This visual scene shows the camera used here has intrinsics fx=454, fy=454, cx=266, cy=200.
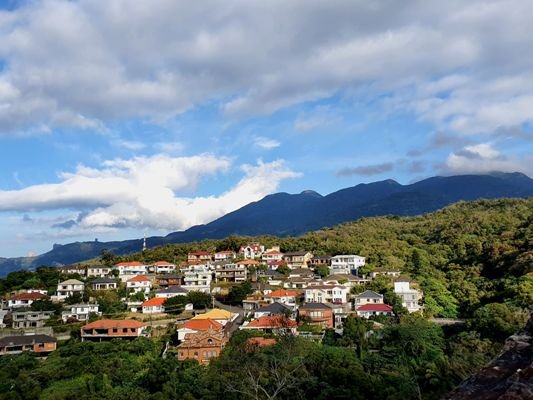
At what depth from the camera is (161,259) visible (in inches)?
2579

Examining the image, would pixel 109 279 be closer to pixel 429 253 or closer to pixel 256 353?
pixel 256 353

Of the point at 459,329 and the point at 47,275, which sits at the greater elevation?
the point at 47,275

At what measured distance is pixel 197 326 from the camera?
113ft

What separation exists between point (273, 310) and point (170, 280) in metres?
19.2

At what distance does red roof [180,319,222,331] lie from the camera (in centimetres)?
3409

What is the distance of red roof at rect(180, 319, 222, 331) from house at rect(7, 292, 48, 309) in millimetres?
19793

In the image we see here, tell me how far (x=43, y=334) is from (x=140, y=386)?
15073 mm

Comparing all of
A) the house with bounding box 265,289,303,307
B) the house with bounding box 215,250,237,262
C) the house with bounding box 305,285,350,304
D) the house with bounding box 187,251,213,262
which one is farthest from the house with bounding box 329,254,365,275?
the house with bounding box 187,251,213,262

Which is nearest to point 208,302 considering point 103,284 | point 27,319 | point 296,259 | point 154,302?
point 154,302

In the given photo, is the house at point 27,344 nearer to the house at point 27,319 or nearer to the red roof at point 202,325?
the house at point 27,319

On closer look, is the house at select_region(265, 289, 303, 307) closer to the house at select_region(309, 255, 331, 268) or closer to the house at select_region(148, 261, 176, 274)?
the house at select_region(309, 255, 331, 268)

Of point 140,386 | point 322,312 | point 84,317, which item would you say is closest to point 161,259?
point 84,317

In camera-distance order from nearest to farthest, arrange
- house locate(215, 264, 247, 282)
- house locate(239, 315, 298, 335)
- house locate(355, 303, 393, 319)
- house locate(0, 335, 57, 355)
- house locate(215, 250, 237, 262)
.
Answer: house locate(0, 335, 57, 355)
house locate(239, 315, 298, 335)
house locate(355, 303, 393, 319)
house locate(215, 264, 247, 282)
house locate(215, 250, 237, 262)

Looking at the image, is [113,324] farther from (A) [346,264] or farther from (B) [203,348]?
(A) [346,264]
